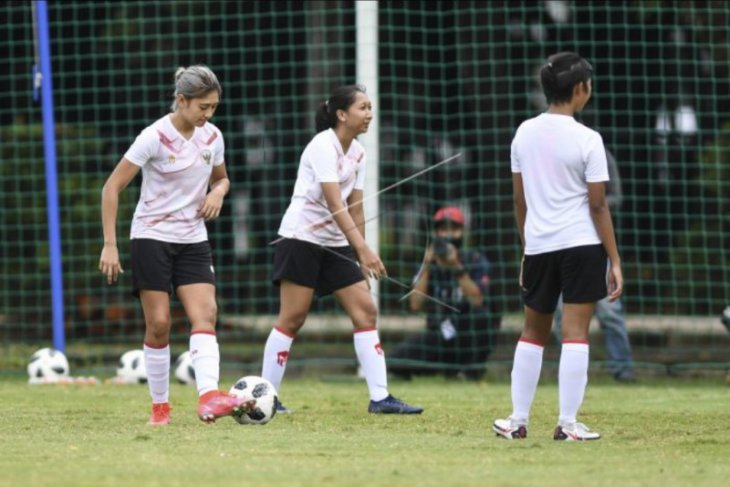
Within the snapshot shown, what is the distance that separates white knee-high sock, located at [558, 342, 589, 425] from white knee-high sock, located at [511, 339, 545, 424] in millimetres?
164

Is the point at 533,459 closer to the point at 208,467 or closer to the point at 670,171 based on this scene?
the point at 208,467

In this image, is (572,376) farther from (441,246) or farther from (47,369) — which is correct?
(47,369)

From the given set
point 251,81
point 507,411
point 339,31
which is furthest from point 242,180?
point 507,411

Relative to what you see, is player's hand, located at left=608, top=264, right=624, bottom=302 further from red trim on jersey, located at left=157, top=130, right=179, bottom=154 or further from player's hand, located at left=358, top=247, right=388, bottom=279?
red trim on jersey, located at left=157, top=130, right=179, bottom=154

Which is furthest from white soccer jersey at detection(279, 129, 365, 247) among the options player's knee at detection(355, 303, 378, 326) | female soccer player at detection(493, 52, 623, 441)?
female soccer player at detection(493, 52, 623, 441)

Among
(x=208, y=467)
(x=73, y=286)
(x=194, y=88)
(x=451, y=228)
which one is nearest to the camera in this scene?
(x=208, y=467)

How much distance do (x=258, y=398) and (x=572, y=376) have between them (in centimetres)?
159

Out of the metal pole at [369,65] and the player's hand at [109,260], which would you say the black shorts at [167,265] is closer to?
the player's hand at [109,260]

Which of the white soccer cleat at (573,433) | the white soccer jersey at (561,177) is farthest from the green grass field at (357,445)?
the white soccer jersey at (561,177)

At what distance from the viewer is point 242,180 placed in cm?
1617

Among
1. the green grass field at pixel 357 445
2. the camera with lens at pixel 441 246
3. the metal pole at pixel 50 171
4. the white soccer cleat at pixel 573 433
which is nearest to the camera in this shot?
the green grass field at pixel 357 445

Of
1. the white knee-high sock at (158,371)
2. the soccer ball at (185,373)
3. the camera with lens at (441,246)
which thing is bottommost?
the soccer ball at (185,373)

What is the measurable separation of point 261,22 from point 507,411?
7.35 meters

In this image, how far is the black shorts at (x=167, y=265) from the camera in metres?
7.30
